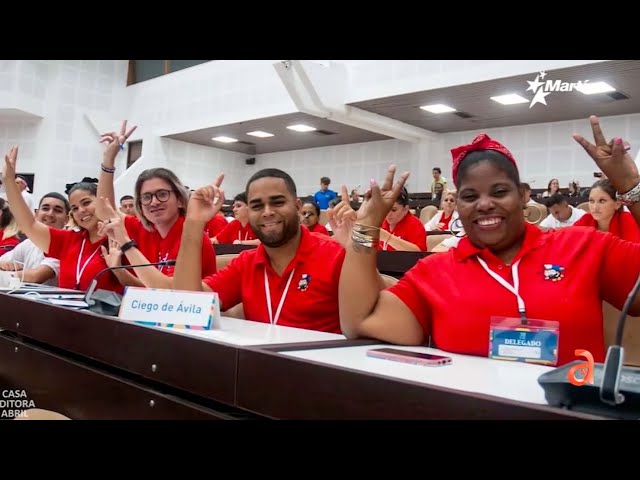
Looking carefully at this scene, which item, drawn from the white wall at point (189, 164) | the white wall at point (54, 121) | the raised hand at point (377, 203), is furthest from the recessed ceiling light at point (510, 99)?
the white wall at point (54, 121)

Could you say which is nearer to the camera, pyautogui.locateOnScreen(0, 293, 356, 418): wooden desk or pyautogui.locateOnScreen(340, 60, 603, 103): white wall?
pyautogui.locateOnScreen(0, 293, 356, 418): wooden desk

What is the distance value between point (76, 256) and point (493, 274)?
2215 mm

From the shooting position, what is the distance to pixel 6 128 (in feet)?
42.3

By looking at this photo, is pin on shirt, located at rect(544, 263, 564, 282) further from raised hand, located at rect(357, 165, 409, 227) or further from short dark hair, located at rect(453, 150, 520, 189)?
raised hand, located at rect(357, 165, 409, 227)

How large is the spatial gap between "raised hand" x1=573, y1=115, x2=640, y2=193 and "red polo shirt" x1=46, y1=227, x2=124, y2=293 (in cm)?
220

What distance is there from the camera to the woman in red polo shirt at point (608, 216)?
2.92 meters

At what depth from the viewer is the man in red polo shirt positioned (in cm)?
189

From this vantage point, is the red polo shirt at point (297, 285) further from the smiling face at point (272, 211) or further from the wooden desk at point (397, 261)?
the wooden desk at point (397, 261)

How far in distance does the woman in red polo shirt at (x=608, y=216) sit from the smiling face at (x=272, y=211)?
184cm

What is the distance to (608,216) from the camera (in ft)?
10.1

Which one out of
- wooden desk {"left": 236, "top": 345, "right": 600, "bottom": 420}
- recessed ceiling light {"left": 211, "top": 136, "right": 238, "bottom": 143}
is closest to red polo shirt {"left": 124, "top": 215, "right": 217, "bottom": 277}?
Result: wooden desk {"left": 236, "top": 345, "right": 600, "bottom": 420}
